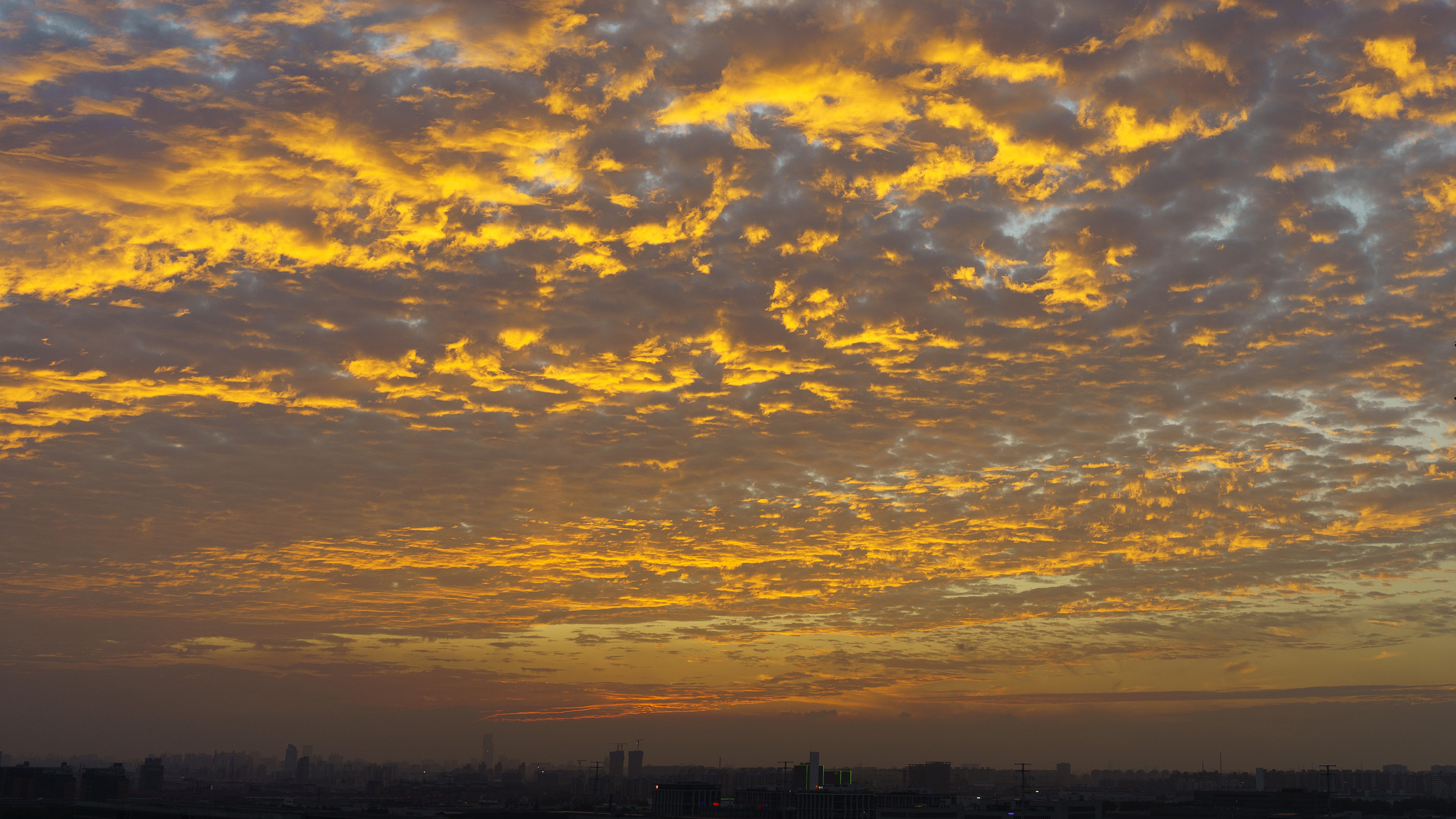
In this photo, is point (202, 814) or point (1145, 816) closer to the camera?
point (202, 814)

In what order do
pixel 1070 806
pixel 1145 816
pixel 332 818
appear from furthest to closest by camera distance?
pixel 1145 816
pixel 1070 806
pixel 332 818

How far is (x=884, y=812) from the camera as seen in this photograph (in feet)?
584

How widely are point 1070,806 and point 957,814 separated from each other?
1104 inches

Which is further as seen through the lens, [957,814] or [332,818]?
[957,814]

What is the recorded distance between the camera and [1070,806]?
18725 centimetres

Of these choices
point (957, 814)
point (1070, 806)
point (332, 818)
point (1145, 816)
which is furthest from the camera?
point (1145, 816)

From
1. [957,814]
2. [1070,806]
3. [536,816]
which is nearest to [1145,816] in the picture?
[1070,806]

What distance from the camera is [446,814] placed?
189 meters

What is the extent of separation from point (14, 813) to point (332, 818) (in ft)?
176

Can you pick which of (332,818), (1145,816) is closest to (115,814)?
(332,818)

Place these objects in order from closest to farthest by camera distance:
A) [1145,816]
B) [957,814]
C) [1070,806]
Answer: [957,814]
[1070,806]
[1145,816]

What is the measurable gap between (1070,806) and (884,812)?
118ft

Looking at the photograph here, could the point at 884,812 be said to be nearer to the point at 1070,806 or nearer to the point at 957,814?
the point at 957,814

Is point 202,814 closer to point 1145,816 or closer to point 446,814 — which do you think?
point 446,814
